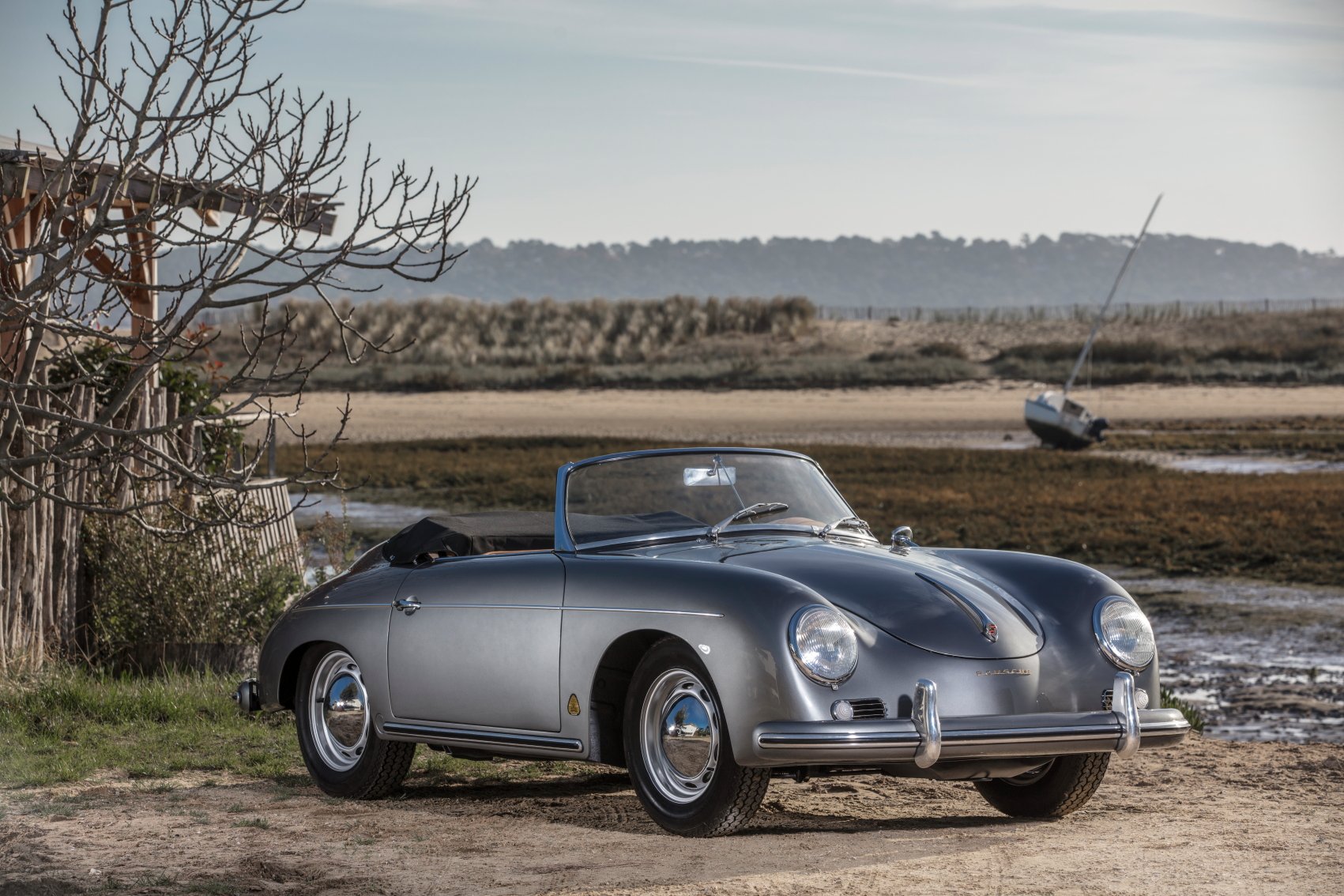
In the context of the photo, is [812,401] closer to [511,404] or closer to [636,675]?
[511,404]

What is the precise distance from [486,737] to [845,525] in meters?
1.89

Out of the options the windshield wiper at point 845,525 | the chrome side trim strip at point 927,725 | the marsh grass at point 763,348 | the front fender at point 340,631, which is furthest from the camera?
Result: the marsh grass at point 763,348

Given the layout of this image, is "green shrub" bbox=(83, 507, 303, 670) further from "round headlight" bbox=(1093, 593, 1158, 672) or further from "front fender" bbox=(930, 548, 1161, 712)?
"round headlight" bbox=(1093, 593, 1158, 672)

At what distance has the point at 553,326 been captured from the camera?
77.7 metres

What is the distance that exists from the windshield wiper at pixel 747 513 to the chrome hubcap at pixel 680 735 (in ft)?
3.17

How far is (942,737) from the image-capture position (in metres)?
6.17

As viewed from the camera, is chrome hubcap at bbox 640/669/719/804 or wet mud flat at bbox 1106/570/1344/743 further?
wet mud flat at bbox 1106/570/1344/743

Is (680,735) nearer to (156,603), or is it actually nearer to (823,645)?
(823,645)

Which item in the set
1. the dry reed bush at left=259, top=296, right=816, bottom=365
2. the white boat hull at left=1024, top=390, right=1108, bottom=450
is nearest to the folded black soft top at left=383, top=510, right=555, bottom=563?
the white boat hull at left=1024, top=390, right=1108, bottom=450

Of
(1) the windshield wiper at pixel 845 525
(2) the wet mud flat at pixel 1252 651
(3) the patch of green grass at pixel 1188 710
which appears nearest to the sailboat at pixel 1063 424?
(2) the wet mud flat at pixel 1252 651

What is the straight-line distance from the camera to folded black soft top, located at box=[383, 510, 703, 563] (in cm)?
752

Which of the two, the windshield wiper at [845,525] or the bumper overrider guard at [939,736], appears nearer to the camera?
the bumper overrider guard at [939,736]

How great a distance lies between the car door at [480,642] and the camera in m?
7.08

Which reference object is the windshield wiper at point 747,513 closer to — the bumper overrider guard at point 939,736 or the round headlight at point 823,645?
the round headlight at point 823,645
